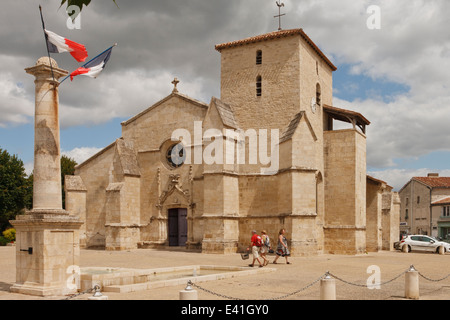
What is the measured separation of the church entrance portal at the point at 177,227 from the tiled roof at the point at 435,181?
3414 centimetres

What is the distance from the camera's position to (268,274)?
46.6ft

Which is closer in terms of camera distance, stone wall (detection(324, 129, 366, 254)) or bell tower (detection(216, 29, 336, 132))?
bell tower (detection(216, 29, 336, 132))

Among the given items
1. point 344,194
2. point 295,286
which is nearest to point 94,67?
point 295,286

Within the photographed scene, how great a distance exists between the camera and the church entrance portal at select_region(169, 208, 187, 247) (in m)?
Result: 25.8

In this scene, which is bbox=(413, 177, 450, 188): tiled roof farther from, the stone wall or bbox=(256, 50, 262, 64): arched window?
bbox=(256, 50, 262, 64): arched window

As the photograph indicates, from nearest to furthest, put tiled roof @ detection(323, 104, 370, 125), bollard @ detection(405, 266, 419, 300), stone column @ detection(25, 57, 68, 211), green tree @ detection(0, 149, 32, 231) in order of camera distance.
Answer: bollard @ detection(405, 266, 419, 300) → stone column @ detection(25, 57, 68, 211) → tiled roof @ detection(323, 104, 370, 125) → green tree @ detection(0, 149, 32, 231)

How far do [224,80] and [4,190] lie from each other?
22420mm

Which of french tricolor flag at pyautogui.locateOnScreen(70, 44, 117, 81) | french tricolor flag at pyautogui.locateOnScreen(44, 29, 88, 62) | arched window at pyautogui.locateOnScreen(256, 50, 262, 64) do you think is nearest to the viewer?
french tricolor flag at pyautogui.locateOnScreen(44, 29, 88, 62)

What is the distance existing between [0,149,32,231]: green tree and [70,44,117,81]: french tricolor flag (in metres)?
29.8

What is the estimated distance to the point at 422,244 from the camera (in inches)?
1133

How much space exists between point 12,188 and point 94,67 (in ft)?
101
